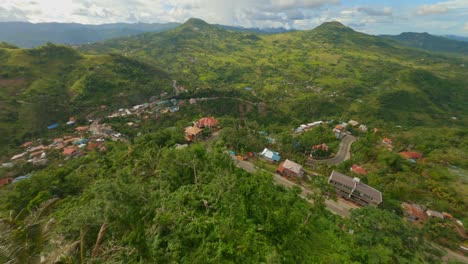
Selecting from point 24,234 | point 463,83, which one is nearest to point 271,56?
point 463,83

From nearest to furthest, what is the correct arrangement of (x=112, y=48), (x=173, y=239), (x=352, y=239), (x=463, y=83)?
(x=173, y=239) → (x=352, y=239) → (x=463, y=83) → (x=112, y=48)

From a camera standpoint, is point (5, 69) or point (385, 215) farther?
point (5, 69)

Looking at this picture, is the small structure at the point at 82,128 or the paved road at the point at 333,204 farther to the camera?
the small structure at the point at 82,128

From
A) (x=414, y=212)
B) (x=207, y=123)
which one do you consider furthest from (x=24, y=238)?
(x=207, y=123)

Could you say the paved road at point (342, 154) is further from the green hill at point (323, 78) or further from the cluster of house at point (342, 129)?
the green hill at point (323, 78)

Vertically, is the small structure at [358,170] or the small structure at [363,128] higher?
the small structure at [358,170]

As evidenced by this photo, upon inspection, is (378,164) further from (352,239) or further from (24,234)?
(24,234)

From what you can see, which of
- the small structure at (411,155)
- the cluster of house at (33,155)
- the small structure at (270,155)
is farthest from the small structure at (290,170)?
the cluster of house at (33,155)
